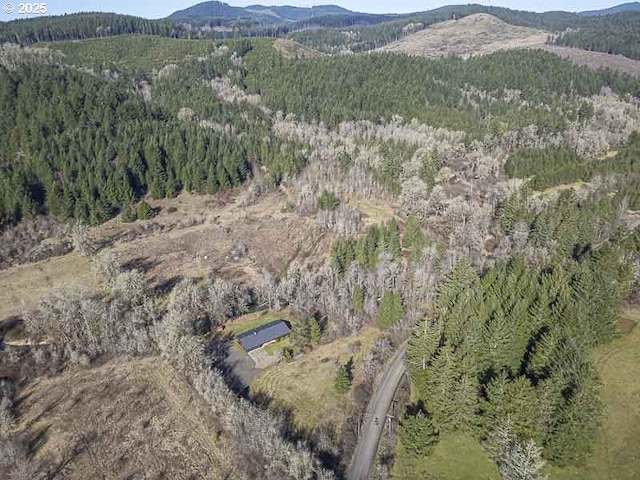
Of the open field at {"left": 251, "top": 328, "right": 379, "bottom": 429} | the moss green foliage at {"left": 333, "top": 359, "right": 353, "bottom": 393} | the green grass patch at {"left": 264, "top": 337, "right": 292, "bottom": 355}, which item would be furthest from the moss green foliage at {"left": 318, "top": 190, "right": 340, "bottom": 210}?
the moss green foliage at {"left": 333, "top": 359, "right": 353, "bottom": 393}

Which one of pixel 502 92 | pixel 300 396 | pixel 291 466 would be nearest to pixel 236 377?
pixel 300 396

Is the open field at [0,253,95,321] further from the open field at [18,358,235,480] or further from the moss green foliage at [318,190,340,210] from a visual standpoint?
the moss green foliage at [318,190,340,210]

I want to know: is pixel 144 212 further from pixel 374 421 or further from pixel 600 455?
pixel 600 455

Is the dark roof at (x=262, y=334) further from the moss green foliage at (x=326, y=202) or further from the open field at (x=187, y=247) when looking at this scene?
the moss green foliage at (x=326, y=202)

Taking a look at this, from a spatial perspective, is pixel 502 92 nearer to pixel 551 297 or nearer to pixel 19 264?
pixel 551 297

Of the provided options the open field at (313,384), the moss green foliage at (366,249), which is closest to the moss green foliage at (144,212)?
the moss green foliage at (366,249)

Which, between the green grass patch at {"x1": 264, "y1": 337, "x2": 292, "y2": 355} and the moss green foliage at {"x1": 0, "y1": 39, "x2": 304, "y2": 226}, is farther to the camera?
the moss green foliage at {"x1": 0, "y1": 39, "x2": 304, "y2": 226}
